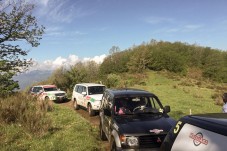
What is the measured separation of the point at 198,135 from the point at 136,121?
14.7 feet

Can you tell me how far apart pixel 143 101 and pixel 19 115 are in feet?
17.4

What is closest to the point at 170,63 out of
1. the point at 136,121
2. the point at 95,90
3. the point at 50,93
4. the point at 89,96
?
the point at 50,93

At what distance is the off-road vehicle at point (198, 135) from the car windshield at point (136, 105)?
173 inches

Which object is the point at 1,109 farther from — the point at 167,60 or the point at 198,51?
the point at 198,51

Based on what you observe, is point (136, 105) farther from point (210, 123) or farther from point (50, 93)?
point (50, 93)

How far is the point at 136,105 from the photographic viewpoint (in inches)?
341

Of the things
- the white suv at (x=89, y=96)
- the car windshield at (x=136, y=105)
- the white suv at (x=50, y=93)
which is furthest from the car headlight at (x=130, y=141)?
the white suv at (x=50, y=93)

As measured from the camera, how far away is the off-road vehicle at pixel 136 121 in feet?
22.1

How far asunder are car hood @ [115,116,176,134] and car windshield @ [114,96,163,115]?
41 cm

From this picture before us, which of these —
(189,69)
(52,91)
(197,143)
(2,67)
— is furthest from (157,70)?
(197,143)

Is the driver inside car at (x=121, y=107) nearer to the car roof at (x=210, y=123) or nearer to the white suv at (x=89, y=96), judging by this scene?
the car roof at (x=210, y=123)

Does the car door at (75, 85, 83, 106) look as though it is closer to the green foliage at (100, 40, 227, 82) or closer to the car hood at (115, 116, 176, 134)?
the car hood at (115, 116, 176, 134)

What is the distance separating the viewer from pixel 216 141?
2762mm

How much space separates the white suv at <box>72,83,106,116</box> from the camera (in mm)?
16734
